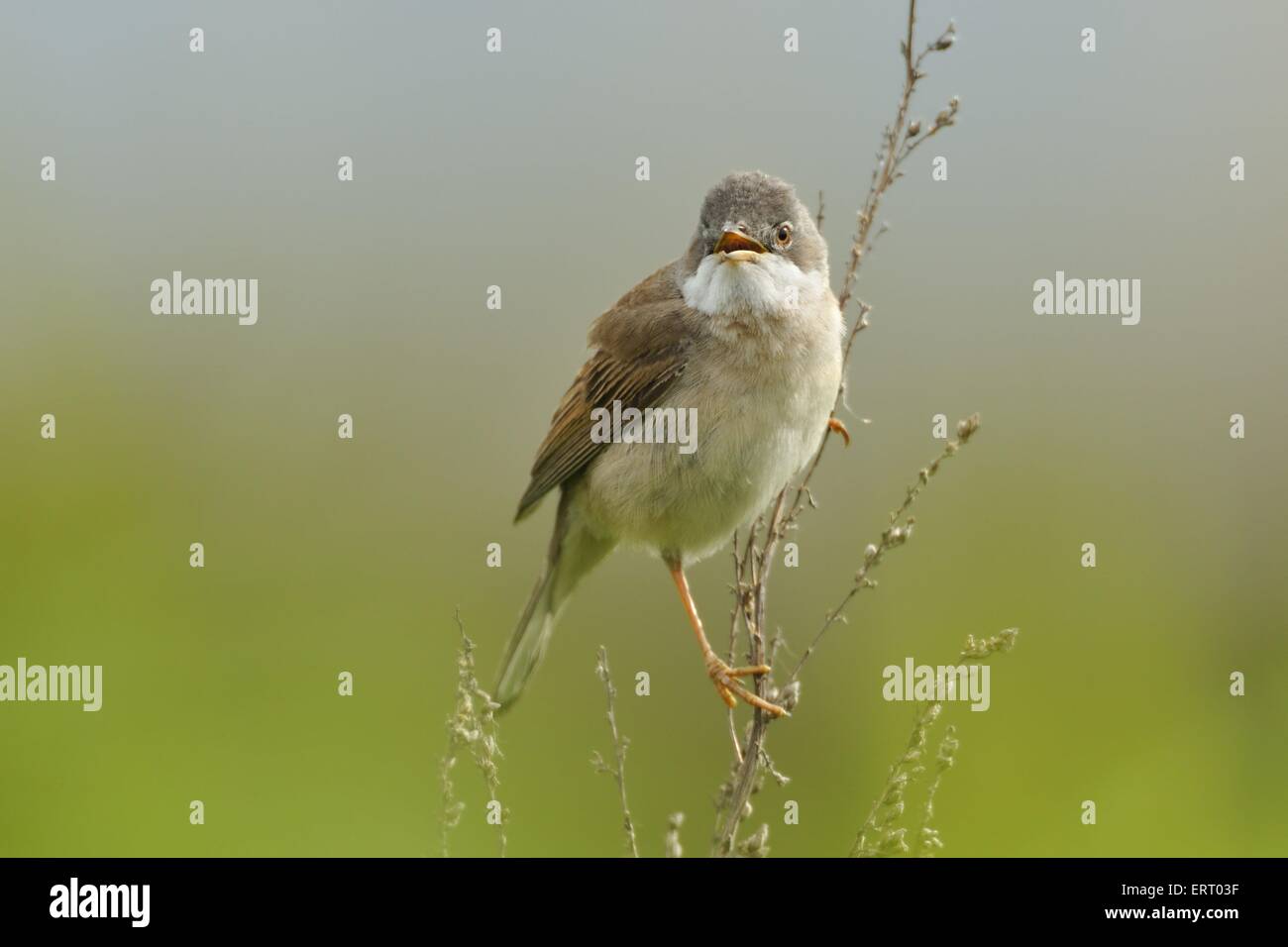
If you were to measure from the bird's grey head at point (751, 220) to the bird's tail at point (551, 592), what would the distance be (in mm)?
1286

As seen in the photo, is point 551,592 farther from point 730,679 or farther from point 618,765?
point 618,765

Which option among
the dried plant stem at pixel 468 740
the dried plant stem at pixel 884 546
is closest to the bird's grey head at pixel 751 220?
the dried plant stem at pixel 884 546

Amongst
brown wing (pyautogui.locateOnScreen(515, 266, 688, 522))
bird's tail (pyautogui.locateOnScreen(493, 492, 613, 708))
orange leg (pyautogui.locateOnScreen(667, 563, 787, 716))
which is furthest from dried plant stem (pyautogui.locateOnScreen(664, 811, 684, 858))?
bird's tail (pyautogui.locateOnScreen(493, 492, 613, 708))

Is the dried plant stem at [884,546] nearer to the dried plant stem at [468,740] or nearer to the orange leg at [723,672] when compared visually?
the orange leg at [723,672]

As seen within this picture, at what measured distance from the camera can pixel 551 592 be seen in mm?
5309

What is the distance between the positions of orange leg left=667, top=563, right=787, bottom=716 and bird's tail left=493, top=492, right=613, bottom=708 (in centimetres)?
36

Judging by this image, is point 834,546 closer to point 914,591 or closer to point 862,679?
point 914,591

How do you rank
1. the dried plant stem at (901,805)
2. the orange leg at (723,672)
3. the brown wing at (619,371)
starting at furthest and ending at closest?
the brown wing at (619,371), the orange leg at (723,672), the dried plant stem at (901,805)

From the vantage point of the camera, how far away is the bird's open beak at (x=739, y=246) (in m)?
4.53

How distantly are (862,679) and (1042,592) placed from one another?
3.36 feet

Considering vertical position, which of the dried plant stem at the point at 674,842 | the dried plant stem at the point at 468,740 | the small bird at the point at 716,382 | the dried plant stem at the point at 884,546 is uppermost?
the small bird at the point at 716,382

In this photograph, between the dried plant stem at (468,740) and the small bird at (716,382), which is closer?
the dried plant stem at (468,740)

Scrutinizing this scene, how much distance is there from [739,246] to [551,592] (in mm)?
→ 1640

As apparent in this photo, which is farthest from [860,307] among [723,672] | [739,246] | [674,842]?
[674,842]
